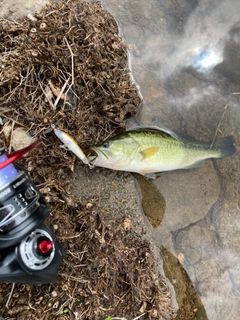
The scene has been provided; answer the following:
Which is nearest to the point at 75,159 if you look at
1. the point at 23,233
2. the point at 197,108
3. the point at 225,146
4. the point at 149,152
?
the point at 149,152

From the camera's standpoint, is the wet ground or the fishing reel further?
the wet ground

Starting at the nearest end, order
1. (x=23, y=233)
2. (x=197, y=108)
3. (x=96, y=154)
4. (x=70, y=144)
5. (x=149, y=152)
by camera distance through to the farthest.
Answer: (x=23, y=233) → (x=70, y=144) → (x=96, y=154) → (x=149, y=152) → (x=197, y=108)

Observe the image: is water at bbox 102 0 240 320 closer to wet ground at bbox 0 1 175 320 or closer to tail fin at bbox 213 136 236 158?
tail fin at bbox 213 136 236 158

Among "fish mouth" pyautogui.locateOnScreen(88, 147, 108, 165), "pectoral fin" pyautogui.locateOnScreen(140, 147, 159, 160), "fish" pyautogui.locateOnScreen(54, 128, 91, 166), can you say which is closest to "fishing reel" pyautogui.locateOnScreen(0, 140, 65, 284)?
"fish" pyautogui.locateOnScreen(54, 128, 91, 166)

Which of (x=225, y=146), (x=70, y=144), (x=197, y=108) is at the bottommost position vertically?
(x=225, y=146)

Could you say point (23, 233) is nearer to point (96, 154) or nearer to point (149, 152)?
point (96, 154)

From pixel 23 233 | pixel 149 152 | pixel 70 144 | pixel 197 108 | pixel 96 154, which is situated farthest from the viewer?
pixel 197 108

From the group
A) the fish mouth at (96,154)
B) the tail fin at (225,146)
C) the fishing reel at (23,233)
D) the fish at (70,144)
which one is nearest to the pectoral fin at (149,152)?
the fish mouth at (96,154)
